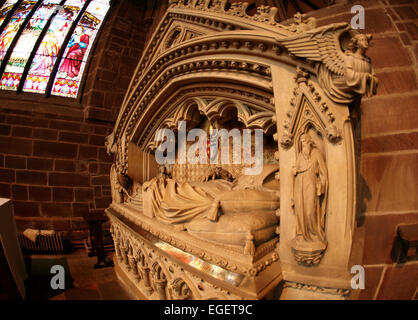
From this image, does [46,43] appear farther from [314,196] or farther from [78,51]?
[314,196]

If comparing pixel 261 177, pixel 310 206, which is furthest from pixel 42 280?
pixel 310 206

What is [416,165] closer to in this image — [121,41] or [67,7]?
[121,41]

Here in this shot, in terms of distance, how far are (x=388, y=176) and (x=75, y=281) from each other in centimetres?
345

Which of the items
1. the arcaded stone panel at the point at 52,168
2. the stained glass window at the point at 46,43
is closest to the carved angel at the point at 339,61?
the arcaded stone panel at the point at 52,168

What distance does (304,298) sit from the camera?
1301 millimetres

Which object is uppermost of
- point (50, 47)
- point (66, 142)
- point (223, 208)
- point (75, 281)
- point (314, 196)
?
point (50, 47)

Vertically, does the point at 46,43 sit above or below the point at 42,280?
above

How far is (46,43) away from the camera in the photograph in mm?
5879

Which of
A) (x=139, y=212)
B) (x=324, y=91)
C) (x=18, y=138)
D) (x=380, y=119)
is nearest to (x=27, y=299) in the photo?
(x=139, y=212)

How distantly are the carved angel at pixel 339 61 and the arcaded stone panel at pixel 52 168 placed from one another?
5.41 metres

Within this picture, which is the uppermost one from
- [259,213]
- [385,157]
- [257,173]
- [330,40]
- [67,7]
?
[67,7]

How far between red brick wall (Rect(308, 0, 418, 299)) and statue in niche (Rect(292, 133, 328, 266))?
1.54 feet

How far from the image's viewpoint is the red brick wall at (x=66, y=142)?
4.98 meters

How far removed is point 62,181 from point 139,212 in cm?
376
